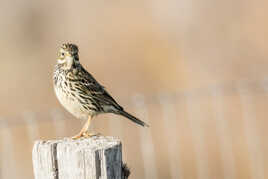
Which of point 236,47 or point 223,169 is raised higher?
point 236,47

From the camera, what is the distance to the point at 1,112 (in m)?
19.6

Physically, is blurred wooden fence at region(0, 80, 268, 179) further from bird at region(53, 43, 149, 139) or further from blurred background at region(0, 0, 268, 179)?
bird at region(53, 43, 149, 139)

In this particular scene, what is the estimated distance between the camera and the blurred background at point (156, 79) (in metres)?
14.4

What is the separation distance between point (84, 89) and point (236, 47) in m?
12.8

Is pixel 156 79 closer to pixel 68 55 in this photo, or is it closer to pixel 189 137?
pixel 189 137

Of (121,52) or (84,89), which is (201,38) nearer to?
(121,52)

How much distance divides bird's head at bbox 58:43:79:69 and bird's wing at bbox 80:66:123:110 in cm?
23

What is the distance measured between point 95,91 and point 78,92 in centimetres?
24

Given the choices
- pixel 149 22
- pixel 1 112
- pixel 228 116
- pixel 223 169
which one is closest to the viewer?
pixel 223 169

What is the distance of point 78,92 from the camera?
8719 mm

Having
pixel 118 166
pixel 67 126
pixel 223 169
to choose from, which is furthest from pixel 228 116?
pixel 118 166

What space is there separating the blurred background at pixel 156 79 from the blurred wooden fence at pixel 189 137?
31mm

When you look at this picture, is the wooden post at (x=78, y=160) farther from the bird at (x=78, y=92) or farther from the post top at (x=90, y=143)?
the bird at (x=78, y=92)

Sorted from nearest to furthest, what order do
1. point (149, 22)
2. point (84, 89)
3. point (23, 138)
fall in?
point (84, 89) < point (23, 138) < point (149, 22)
